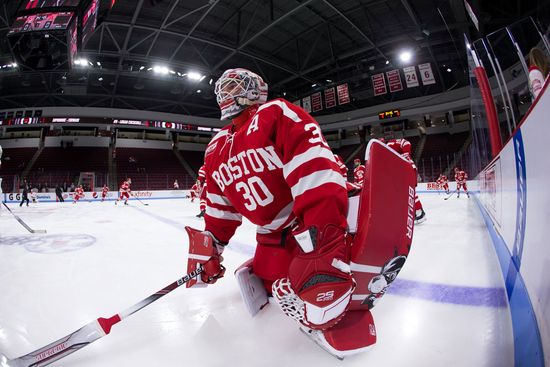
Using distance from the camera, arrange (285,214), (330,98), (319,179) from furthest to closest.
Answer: (330,98) < (285,214) < (319,179)

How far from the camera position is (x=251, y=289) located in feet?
3.41

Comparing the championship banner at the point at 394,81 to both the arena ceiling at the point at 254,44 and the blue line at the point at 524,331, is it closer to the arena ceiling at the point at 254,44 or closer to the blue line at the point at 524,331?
the arena ceiling at the point at 254,44

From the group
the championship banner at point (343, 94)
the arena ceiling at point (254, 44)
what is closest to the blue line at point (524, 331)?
the arena ceiling at point (254, 44)

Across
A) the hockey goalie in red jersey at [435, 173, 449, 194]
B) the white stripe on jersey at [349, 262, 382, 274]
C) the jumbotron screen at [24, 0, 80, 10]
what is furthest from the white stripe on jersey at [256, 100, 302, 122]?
the hockey goalie in red jersey at [435, 173, 449, 194]

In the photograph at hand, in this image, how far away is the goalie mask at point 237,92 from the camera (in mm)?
1035

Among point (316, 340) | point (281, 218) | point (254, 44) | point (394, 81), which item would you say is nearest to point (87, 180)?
point (254, 44)

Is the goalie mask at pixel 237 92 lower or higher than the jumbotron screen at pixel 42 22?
lower

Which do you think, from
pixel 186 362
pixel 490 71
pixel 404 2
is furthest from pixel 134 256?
pixel 404 2

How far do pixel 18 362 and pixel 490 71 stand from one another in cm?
335

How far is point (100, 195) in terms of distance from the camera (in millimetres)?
13539

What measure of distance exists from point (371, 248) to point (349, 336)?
0.26 metres

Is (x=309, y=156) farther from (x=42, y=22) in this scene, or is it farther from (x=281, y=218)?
(x=42, y=22)

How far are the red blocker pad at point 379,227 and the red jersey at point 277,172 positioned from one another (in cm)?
8

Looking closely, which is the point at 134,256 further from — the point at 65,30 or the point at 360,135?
the point at 360,135
